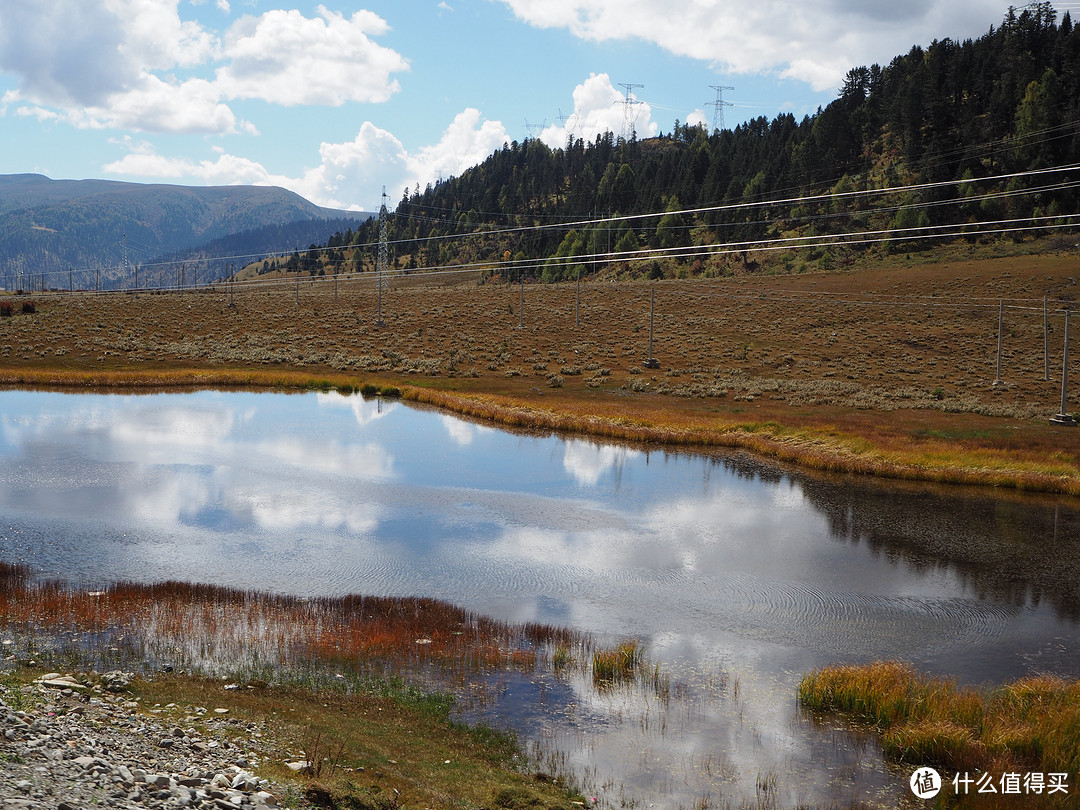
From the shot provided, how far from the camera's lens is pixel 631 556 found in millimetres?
23250

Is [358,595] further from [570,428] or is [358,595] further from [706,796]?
[570,428]

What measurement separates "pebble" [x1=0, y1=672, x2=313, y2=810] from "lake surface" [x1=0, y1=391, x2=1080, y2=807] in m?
4.62

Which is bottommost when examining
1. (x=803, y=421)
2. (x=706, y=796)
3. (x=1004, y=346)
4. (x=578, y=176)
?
(x=706, y=796)

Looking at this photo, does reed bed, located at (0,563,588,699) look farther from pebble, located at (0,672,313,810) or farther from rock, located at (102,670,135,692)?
pebble, located at (0,672,313,810)

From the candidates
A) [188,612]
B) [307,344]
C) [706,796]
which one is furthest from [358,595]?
[307,344]

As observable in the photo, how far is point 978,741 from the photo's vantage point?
12.6 metres

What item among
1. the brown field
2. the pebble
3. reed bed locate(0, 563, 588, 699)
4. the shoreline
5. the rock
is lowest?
reed bed locate(0, 563, 588, 699)

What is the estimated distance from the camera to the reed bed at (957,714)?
1233 cm

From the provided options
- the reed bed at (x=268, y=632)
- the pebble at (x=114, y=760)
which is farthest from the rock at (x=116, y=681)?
the reed bed at (x=268, y=632)

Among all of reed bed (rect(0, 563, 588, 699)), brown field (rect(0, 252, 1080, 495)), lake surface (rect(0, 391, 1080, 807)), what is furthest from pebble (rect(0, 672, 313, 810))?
brown field (rect(0, 252, 1080, 495))

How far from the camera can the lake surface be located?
13.1 meters

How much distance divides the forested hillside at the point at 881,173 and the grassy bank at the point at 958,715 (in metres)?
94.0

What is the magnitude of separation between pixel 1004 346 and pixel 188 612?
76.0 meters

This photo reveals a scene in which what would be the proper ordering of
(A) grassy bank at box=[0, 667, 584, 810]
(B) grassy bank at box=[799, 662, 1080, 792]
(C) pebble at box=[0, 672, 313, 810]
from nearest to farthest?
(C) pebble at box=[0, 672, 313, 810] → (A) grassy bank at box=[0, 667, 584, 810] → (B) grassy bank at box=[799, 662, 1080, 792]
